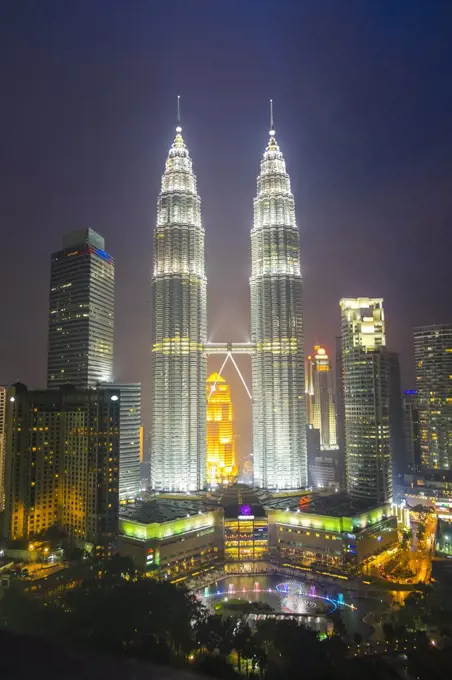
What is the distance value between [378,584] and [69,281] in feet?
89.9

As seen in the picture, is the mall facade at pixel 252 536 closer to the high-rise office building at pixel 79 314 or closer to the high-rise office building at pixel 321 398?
the high-rise office building at pixel 79 314

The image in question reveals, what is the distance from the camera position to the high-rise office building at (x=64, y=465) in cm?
2288

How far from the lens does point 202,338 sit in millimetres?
35781

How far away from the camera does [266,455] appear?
3384 centimetres

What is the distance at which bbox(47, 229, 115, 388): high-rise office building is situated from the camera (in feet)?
115

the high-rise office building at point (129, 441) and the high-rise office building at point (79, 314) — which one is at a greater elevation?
the high-rise office building at point (79, 314)

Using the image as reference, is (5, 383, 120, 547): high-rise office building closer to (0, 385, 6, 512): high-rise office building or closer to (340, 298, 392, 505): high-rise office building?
(0, 385, 6, 512): high-rise office building

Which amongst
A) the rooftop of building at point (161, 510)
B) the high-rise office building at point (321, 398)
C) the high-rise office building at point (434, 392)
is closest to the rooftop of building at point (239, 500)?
the rooftop of building at point (161, 510)

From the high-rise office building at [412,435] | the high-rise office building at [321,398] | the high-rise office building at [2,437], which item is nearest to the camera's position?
the high-rise office building at [2,437]

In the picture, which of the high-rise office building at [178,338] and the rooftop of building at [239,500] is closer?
the rooftop of building at [239,500]

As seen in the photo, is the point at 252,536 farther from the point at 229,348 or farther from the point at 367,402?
the point at 229,348

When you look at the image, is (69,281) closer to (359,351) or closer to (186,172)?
(186,172)

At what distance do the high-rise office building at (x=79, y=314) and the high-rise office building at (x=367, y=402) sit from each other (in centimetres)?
1743

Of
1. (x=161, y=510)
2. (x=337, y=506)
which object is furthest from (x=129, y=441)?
(x=337, y=506)
